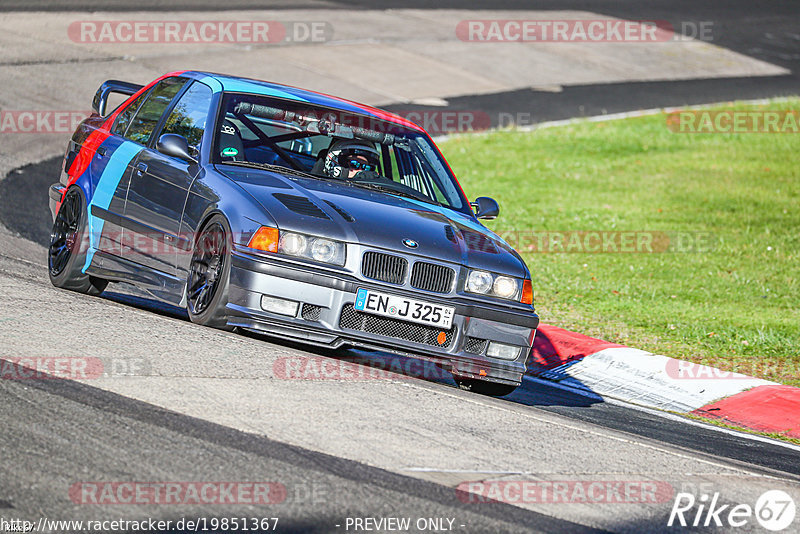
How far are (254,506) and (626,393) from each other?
5.36 m

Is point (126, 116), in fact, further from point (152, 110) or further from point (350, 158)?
point (350, 158)

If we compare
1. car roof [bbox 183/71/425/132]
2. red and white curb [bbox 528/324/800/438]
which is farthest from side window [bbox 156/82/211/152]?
red and white curb [bbox 528/324/800/438]

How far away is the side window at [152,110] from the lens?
8.45 meters

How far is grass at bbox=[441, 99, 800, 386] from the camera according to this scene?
10945mm

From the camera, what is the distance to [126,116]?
8914 mm

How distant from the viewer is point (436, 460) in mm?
5203

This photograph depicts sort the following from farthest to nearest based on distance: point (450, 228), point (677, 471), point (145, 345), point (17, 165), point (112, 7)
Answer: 1. point (112, 7)
2. point (17, 165)
3. point (450, 228)
4. point (145, 345)
5. point (677, 471)

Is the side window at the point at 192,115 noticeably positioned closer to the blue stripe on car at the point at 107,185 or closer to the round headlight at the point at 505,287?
the blue stripe on car at the point at 107,185

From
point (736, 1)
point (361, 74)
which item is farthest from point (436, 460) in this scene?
point (736, 1)

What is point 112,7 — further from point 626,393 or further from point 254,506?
point 254,506

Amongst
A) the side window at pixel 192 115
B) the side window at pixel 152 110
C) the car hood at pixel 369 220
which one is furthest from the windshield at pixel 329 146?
the side window at pixel 152 110

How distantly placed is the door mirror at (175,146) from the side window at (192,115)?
230mm

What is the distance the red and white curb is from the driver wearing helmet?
2.47 m

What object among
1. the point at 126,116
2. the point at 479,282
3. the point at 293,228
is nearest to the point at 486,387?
the point at 479,282
